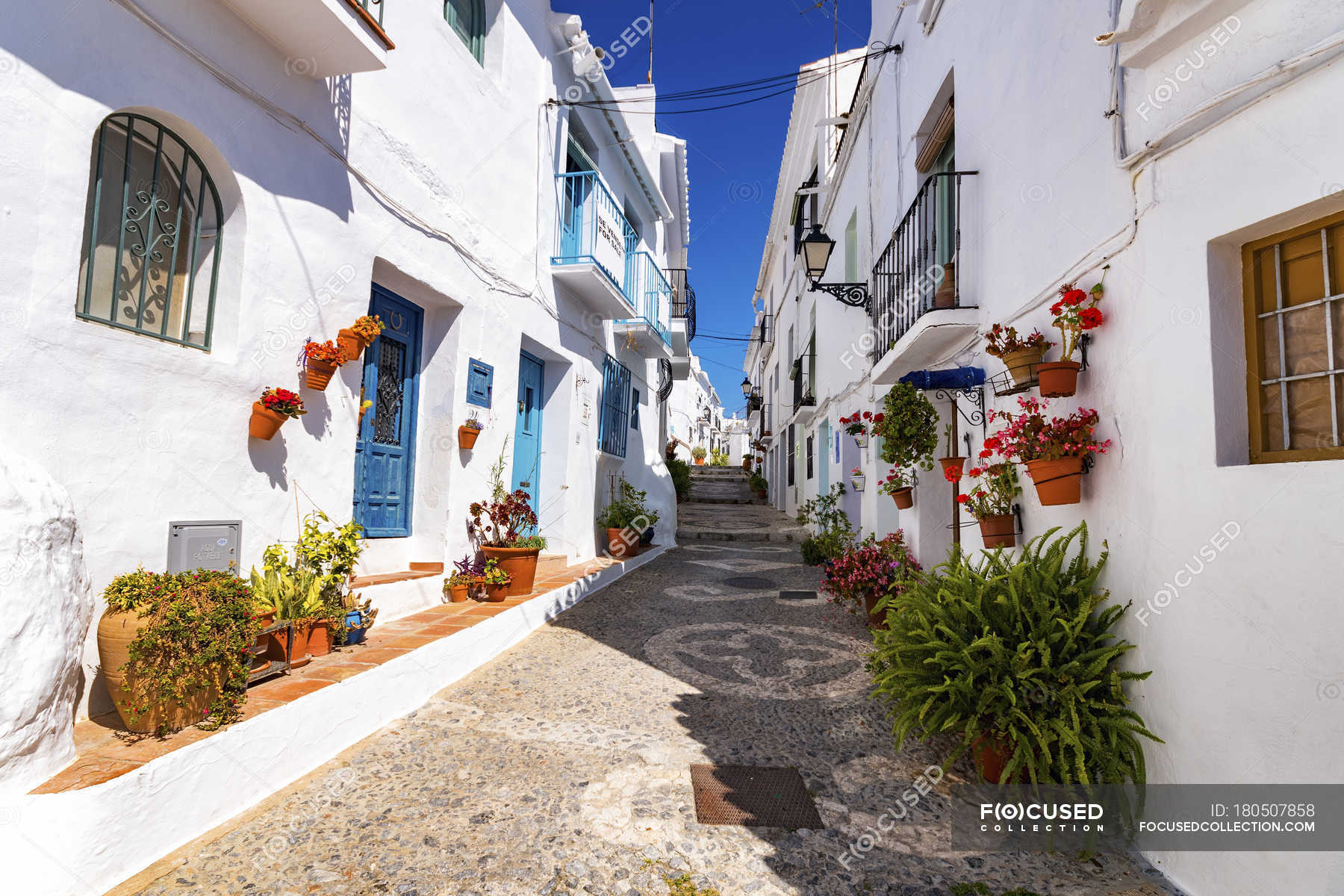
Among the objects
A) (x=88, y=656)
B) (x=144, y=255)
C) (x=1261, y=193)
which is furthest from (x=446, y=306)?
(x=1261, y=193)

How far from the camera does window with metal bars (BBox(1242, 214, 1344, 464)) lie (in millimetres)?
2256

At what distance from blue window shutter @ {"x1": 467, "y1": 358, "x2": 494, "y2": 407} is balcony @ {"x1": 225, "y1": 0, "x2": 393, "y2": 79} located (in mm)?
2604

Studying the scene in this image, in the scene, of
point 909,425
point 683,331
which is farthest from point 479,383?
point 683,331

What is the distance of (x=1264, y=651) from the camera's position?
7.24 ft

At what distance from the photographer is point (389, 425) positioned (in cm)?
592

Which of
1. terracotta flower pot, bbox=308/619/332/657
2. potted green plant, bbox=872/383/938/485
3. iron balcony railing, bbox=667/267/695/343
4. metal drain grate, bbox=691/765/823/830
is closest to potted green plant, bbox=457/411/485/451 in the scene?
terracotta flower pot, bbox=308/619/332/657

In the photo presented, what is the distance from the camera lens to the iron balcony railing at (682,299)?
16.3 meters

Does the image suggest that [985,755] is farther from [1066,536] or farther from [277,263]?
[277,263]

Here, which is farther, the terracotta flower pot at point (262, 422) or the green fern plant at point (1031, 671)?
the terracotta flower pot at point (262, 422)

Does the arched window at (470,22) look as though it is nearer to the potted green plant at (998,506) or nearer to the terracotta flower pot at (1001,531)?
the potted green plant at (998,506)

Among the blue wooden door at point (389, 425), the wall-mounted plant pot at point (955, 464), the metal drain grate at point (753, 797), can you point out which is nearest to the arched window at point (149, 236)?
the blue wooden door at point (389, 425)

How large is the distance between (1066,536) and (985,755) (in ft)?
3.98

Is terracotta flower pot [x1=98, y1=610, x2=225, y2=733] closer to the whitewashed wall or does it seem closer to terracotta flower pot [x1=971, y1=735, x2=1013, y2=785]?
the whitewashed wall

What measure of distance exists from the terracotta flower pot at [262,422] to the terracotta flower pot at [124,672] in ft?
4.36
